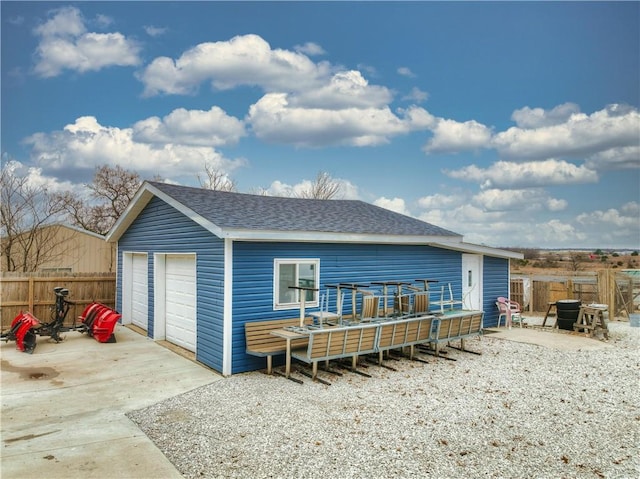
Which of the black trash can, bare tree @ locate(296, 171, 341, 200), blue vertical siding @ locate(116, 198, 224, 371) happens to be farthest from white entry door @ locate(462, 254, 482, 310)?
bare tree @ locate(296, 171, 341, 200)

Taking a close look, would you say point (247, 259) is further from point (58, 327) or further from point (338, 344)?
point (58, 327)

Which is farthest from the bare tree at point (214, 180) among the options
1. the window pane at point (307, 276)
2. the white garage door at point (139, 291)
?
the window pane at point (307, 276)

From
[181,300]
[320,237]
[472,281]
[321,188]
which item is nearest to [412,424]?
[320,237]

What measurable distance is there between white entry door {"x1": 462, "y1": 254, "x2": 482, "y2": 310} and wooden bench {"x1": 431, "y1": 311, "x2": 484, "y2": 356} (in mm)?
2683

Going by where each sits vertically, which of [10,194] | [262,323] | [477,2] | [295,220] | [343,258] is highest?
[477,2]

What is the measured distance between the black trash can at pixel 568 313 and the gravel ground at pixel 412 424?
423 cm

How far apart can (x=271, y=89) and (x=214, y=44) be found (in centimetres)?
655

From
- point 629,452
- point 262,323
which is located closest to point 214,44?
point 262,323

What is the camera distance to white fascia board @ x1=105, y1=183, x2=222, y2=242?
7884 millimetres

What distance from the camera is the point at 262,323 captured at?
8.09m

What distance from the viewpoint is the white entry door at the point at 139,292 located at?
39.4 ft

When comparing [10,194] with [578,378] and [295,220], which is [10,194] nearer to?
[295,220]

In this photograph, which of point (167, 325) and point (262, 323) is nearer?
point (262, 323)

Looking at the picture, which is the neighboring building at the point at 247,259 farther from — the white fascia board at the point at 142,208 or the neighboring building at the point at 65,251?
the neighboring building at the point at 65,251
